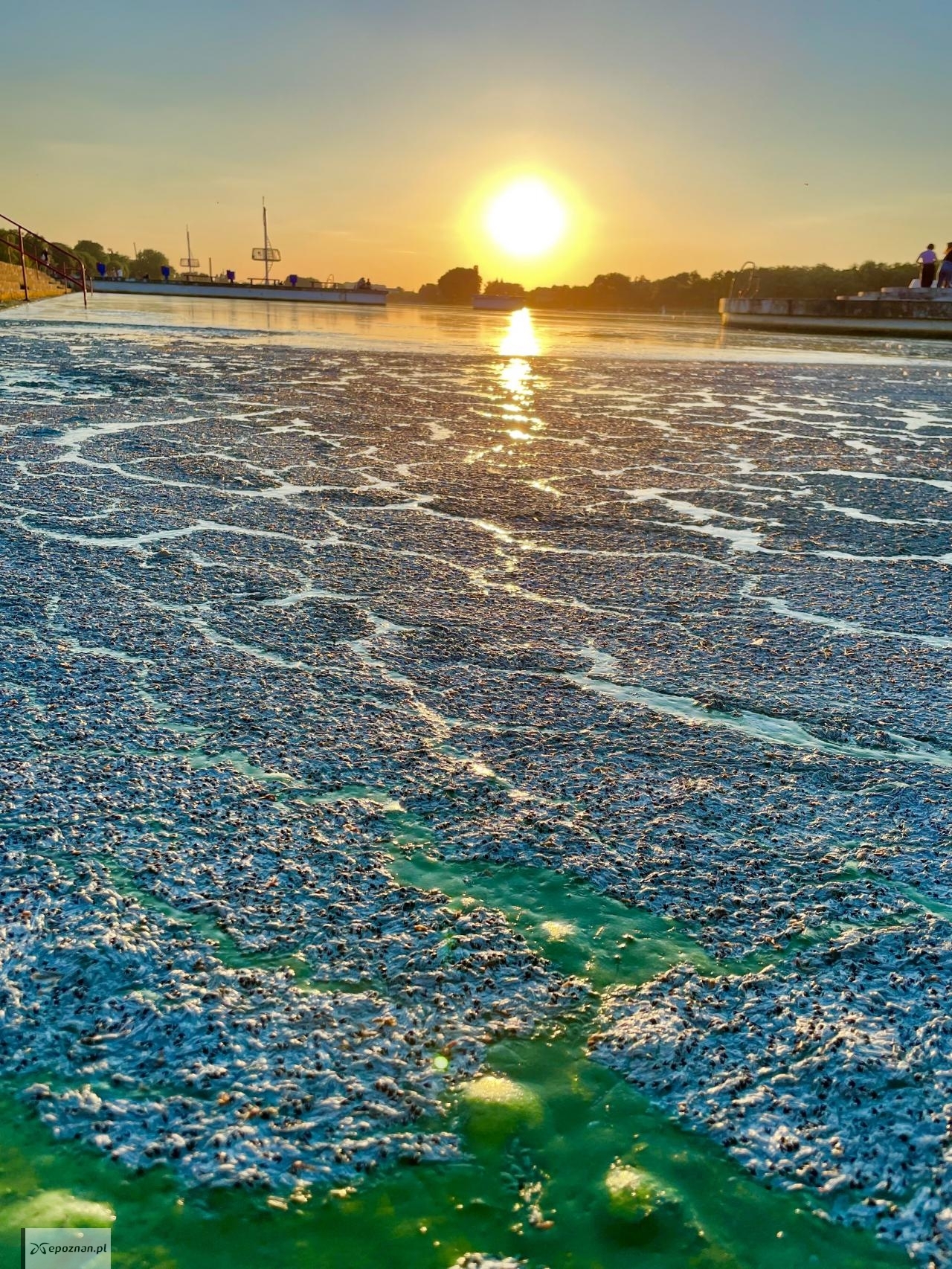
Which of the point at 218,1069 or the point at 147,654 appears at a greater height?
the point at 147,654

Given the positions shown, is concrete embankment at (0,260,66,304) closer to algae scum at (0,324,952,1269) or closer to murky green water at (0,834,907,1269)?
algae scum at (0,324,952,1269)

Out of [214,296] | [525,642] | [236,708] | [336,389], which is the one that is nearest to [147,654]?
[236,708]

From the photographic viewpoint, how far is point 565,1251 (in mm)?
1224

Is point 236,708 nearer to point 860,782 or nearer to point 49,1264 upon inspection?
point 49,1264

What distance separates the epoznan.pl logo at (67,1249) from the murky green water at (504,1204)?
0.02 m

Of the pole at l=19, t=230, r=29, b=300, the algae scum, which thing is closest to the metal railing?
the pole at l=19, t=230, r=29, b=300

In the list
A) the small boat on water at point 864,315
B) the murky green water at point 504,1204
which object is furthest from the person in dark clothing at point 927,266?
the murky green water at point 504,1204

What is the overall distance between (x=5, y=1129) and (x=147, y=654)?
181 centimetres

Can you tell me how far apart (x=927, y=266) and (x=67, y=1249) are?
3978 cm

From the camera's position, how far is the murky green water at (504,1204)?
3.99ft

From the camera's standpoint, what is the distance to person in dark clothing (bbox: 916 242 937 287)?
Answer: 3250 centimetres

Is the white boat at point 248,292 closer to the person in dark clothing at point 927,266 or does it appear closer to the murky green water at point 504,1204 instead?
the person in dark clothing at point 927,266

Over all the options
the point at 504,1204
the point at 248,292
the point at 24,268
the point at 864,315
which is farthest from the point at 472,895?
the point at 248,292

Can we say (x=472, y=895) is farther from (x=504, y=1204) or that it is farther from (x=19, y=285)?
(x=19, y=285)
